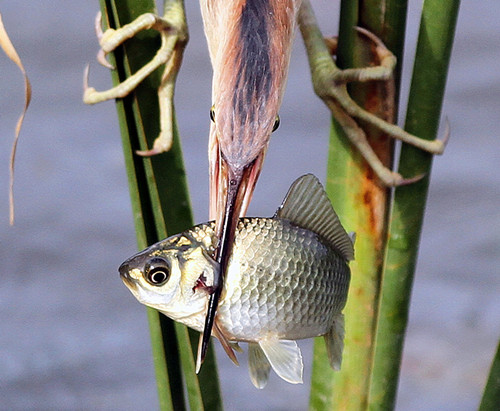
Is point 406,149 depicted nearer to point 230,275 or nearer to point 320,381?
point 320,381

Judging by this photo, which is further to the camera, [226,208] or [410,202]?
[410,202]

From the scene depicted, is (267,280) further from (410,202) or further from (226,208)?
(410,202)

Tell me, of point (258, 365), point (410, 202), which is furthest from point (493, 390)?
point (258, 365)

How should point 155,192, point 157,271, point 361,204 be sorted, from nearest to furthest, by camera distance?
point 157,271 → point 155,192 → point 361,204

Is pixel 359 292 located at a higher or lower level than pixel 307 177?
lower

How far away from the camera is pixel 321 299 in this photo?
41 cm

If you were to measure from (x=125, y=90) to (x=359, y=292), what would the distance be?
27 cm

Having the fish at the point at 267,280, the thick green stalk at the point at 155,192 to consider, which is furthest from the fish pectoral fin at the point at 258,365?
the thick green stalk at the point at 155,192

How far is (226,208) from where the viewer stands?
0.43m

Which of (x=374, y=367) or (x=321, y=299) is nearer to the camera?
(x=321, y=299)

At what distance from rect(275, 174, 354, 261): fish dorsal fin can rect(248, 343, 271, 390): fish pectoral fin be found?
7 centimetres

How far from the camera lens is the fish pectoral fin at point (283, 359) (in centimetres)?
39

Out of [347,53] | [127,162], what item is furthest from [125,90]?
[347,53]

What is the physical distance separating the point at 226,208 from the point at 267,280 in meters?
0.05
